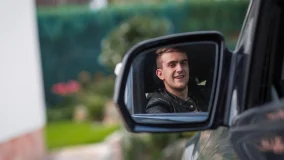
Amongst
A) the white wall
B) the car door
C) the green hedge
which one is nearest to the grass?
the green hedge

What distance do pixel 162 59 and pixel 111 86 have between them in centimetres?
922

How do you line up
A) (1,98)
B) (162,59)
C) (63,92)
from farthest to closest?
(63,92), (1,98), (162,59)

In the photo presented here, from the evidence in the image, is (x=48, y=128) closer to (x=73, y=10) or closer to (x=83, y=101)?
(x=83, y=101)

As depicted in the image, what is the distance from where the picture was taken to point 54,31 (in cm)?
1134

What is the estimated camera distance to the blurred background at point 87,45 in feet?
32.2

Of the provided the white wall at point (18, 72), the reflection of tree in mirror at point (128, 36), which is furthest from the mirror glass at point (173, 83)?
the reflection of tree in mirror at point (128, 36)

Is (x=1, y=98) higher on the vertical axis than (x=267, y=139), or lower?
lower

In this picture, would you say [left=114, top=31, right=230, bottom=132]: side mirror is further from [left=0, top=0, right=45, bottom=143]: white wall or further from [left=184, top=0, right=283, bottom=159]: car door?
[left=0, top=0, right=45, bottom=143]: white wall

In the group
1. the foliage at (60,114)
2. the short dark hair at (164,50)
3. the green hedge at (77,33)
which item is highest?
the short dark hair at (164,50)

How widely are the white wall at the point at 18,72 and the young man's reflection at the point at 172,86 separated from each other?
4.18 metres

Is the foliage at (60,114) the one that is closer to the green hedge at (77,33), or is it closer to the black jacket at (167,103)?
the green hedge at (77,33)

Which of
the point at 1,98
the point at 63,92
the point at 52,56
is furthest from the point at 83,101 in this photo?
the point at 1,98

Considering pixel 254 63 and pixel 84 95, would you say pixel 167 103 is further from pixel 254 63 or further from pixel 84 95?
pixel 84 95

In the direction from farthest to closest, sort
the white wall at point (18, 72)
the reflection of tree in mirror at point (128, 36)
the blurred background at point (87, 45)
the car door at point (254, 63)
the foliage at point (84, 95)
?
the foliage at point (84, 95) → the blurred background at point (87, 45) → the reflection of tree in mirror at point (128, 36) → the white wall at point (18, 72) → the car door at point (254, 63)
